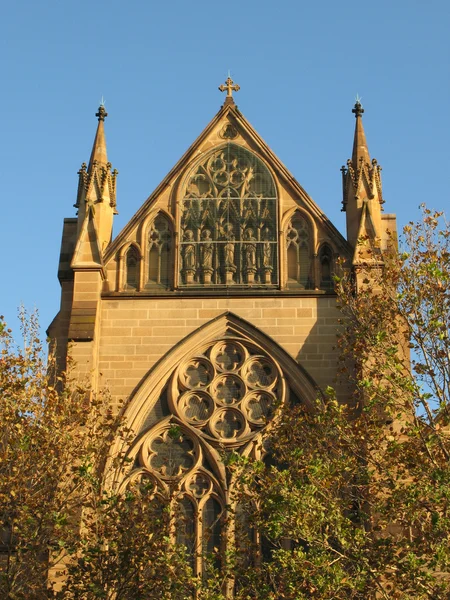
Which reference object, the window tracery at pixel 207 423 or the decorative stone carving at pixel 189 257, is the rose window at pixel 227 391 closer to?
the window tracery at pixel 207 423

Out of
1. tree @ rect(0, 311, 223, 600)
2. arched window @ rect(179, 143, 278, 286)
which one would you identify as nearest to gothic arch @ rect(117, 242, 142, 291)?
arched window @ rect(179, 143, 278, 286)

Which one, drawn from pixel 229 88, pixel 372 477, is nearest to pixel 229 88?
pixel 229 88

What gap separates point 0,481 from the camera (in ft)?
59.5

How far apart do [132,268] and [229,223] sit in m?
2.17

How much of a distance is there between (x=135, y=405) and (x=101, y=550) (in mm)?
5610

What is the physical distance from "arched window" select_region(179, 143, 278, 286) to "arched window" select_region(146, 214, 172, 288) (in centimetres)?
29

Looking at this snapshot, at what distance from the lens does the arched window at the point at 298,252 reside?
24688 millimetres

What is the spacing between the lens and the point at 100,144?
86.2 feet

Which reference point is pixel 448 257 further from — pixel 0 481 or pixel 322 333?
pixel 0 481

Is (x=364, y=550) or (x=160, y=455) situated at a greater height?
(x=160, y=455)

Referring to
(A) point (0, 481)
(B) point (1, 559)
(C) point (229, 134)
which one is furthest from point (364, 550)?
(C) point (229, 134)

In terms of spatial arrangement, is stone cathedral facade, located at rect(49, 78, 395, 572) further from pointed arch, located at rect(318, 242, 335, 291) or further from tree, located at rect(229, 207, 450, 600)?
tree, located at rect(229, 207, 450, 600)

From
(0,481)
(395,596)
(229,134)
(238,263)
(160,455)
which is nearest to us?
(395,596)

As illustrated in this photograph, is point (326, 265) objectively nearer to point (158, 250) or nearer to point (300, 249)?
point (300, 249)
